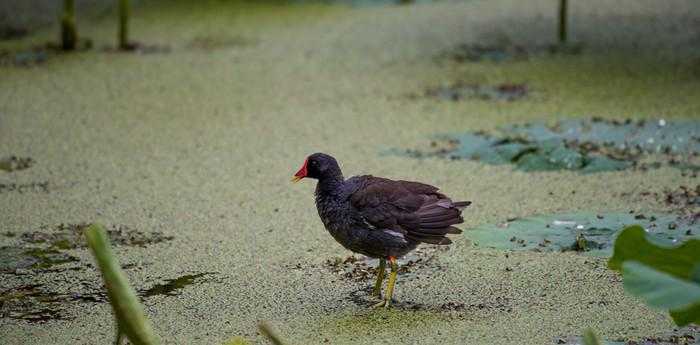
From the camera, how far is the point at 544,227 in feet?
10.5

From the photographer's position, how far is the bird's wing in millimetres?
2635

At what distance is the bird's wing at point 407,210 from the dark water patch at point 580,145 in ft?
3.92

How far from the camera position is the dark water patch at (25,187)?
144 inches

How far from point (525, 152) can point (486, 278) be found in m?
1.17

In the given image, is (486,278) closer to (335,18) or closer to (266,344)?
(266,344)

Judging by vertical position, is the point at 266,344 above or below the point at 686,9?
below

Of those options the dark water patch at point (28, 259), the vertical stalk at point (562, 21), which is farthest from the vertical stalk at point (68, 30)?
the dark water patch at point (28, 259)

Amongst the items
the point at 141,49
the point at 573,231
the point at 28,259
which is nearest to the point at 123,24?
the point at 141,49

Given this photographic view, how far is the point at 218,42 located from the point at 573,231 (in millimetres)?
3094

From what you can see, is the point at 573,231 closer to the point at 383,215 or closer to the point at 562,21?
the point at 383,215

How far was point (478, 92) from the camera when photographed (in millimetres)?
4906

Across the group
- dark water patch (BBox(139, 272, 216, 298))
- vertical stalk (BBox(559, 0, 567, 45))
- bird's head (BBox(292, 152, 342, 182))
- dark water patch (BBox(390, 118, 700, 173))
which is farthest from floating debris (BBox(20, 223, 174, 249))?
vertical stalk (BBox(559, 0, 567, 45))

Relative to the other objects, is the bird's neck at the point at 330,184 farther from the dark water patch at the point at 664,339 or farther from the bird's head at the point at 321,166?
the dark water patch at the point at 664,339

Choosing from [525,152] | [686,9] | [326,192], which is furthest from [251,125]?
[686,9]
